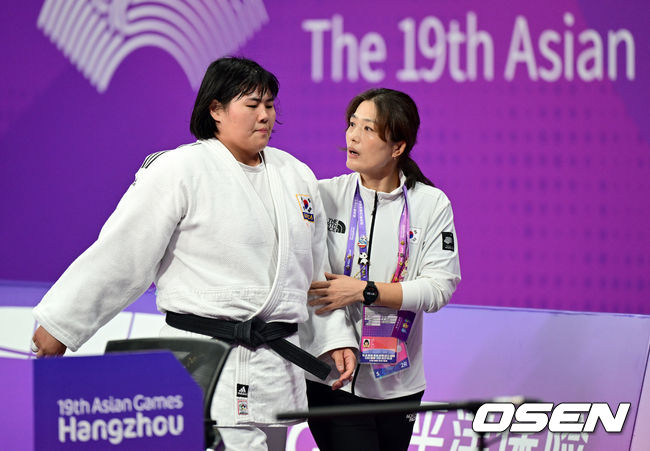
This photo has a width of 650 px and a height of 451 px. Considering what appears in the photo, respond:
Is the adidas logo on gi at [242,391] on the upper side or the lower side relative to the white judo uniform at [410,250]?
lower

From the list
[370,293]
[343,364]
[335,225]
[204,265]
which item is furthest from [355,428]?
[204,265]

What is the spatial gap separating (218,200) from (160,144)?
7.70 feet

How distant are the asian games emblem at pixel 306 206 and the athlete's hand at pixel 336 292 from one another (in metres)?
0.24

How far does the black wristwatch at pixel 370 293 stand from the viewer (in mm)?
2744

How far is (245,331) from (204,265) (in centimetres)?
22

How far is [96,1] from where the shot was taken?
15.3 ft

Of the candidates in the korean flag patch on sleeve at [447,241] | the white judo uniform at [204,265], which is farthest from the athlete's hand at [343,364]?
the korean flag patch on sleeve at [447,241]

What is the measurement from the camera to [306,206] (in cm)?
263

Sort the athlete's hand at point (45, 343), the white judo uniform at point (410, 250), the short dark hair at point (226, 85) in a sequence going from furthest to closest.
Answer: the white judo uniform at point (410, 250) → the short dark hair at point (226, 85) → the athlete's hand at point (45, 343)

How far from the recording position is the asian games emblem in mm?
2605

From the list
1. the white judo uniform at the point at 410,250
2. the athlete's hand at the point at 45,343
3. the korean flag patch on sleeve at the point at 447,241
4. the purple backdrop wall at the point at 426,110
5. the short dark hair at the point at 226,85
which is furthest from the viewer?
the purple backdrop wall at the point at 426,110

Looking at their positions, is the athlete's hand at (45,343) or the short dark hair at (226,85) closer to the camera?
the athlete's hand at (45,343)

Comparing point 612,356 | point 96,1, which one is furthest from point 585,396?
point 96,1

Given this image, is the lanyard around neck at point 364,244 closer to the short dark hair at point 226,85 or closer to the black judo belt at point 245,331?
the black judo belt at point 245,331
